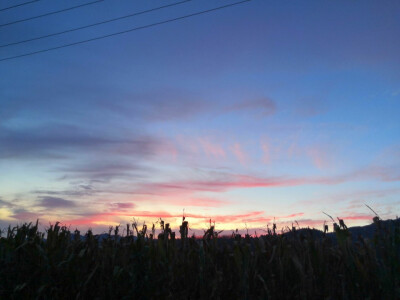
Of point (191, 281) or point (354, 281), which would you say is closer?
point (354, 281)

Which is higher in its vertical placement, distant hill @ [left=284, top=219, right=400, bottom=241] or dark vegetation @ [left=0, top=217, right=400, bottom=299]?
distant hill @ [left=284, top=219, right=400, bottom=241]

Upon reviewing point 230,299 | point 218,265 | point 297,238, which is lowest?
point 230,299

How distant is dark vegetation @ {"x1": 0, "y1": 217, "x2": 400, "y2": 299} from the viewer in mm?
6250

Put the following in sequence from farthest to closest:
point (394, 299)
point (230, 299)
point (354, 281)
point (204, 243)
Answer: point (204, 243) → point (230, 299) → point (354, 281) → point (394, 299)

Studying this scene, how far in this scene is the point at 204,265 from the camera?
7.20 meters

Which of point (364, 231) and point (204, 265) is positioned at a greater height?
point (364, 231)

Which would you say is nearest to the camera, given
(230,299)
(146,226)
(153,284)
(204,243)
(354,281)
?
(354,281)

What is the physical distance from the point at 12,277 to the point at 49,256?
1091 mm

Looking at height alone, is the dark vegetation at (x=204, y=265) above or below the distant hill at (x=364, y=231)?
below

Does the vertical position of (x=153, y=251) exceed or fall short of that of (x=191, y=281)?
it exceeds it

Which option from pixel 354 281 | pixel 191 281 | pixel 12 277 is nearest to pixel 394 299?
pixel 354 281

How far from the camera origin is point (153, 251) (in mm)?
7695

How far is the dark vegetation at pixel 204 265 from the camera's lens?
6250 mm

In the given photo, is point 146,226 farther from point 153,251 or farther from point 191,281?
point 191,281
